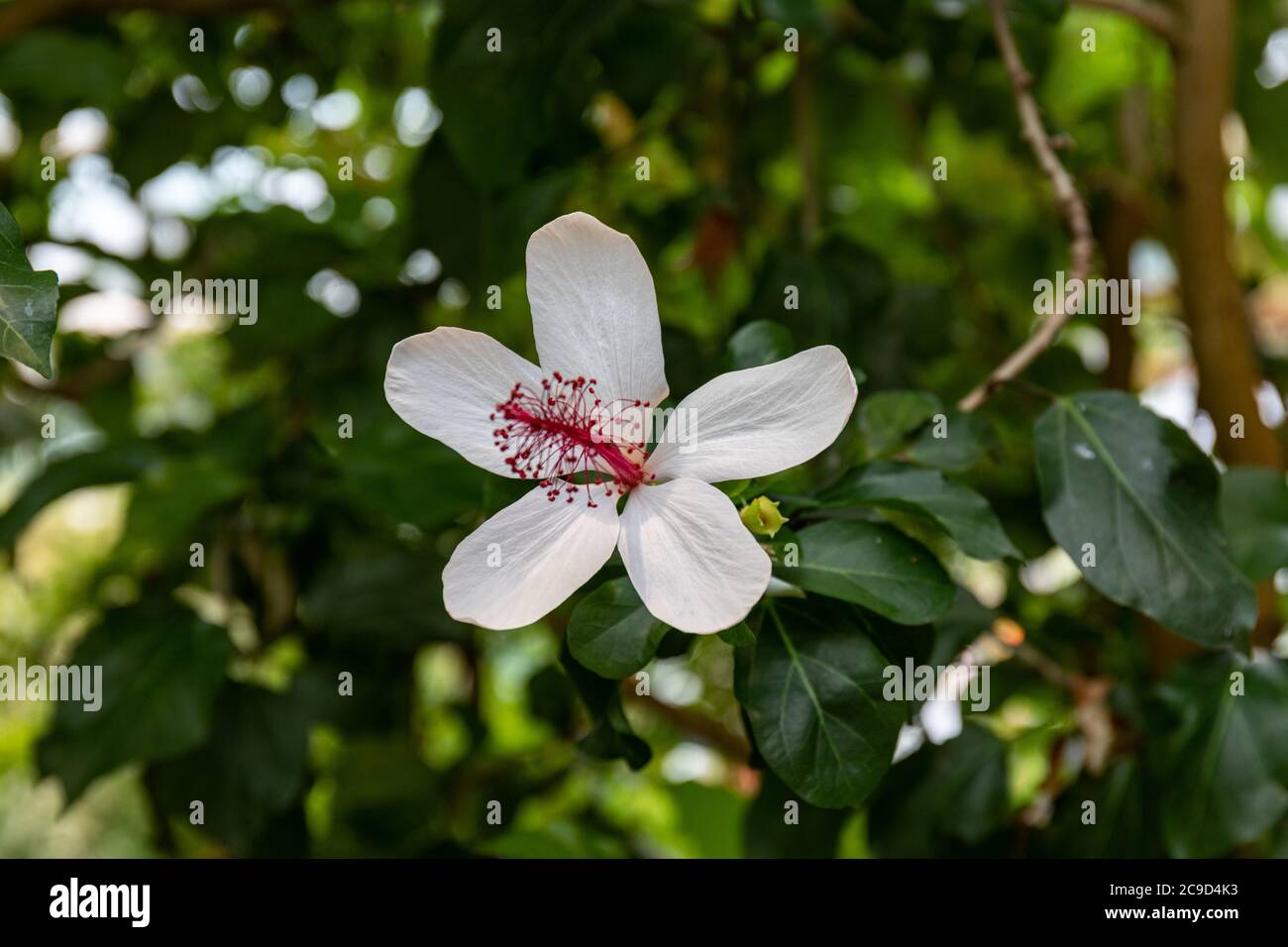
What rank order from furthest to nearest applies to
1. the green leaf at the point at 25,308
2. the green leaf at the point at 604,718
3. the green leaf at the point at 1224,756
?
the green leaf at the point at 1224,756 → the green leaf at the point at 604,718 → the green leaf at the point at 25,308

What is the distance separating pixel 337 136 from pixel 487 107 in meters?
0.88

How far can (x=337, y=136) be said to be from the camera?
5.50 feet

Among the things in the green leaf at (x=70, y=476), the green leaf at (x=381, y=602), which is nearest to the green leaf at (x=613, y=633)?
the green leaf at (x=381, y=602)

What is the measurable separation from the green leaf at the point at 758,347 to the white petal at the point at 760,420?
2.5 inches

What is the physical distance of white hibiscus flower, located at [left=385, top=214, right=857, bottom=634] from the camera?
0.51m

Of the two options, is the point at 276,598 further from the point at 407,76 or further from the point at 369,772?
the point at 407,76

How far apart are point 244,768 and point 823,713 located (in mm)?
584

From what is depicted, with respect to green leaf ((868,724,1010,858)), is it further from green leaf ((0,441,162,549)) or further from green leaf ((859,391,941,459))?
green leaf ((0,441,162,549))

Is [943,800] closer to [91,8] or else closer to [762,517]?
[762,517]

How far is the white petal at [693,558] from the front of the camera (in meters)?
0.49

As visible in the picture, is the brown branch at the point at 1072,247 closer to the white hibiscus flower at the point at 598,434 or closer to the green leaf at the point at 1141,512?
the green leaf at the point at 1141,512

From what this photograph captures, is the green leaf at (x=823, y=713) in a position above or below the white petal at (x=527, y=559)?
below

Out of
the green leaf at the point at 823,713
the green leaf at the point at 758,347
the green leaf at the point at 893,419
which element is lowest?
the green leaf at the point at 823,713
